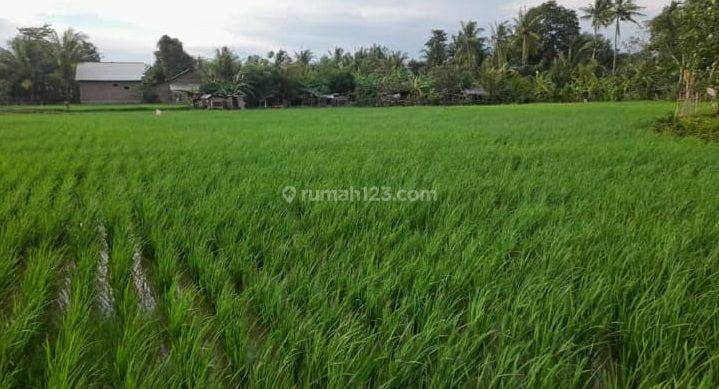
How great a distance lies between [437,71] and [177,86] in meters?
17.5

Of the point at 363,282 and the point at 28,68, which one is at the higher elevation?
the point at 28,68

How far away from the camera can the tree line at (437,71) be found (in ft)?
87.0

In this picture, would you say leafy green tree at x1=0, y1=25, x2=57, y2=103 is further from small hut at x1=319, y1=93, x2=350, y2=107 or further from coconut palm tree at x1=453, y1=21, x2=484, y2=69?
coconut palm tree at x1=453, y1=21, x2=484, y2=69

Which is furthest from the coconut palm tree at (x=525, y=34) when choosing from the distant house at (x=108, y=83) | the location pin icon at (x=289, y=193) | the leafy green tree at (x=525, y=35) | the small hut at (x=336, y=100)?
the location pin icon at (x=289, y=193)

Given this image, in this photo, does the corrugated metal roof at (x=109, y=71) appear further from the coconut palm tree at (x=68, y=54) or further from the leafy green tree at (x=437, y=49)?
the leafy green tree at (x=437, y=49)

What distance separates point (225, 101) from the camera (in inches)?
1022

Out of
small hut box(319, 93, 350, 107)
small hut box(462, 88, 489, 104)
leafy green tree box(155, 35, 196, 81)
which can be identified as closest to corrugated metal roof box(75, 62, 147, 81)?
leafy green tree box(155, 35, 196, 81)

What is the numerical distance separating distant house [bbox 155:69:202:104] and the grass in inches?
1096

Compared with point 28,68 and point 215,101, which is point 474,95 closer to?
point 215,101

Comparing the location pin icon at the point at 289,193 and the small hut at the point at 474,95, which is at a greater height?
the small hut at the point at 474,95

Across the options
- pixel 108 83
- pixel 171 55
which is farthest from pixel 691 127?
pixel 171 55

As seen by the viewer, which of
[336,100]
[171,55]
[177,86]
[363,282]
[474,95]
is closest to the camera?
[363,282]

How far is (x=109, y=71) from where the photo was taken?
29719 millimetres

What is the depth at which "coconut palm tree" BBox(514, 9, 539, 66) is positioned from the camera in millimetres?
33156
